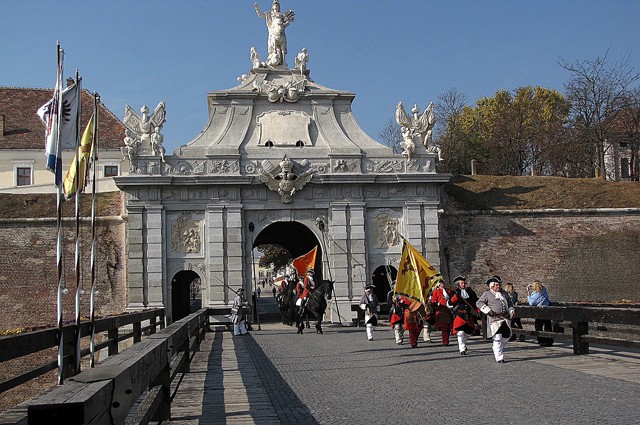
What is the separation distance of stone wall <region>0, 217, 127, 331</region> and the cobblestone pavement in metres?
19.4

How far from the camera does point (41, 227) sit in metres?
38.7

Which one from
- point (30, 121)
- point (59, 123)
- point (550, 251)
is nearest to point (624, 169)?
point (550, 251)

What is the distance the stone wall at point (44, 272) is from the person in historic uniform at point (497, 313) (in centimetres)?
2433

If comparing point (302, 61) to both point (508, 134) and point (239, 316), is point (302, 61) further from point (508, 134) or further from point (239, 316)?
point (508, 134)

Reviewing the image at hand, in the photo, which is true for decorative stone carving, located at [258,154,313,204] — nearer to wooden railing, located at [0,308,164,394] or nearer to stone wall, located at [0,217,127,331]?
stone wall, located at [0,217,127,331]

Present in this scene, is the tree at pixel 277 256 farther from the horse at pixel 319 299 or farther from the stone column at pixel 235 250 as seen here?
the horse at pixel 319 299

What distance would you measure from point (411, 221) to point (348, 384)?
Answer: 2498 cm

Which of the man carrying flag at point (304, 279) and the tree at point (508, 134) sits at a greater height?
the tree at point (508, 134)

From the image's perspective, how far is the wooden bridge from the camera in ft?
14.6

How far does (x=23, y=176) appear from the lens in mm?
51875

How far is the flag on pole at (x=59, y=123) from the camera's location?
1372 centimetres

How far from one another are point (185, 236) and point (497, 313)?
22060 mm

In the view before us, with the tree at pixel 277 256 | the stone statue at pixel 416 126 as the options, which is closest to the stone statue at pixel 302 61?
the stone statue at pixel 416 126

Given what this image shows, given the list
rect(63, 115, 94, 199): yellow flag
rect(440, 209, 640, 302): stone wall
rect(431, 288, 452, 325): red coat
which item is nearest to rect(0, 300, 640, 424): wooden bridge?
rect(431, 288, 452, 325): red coat
